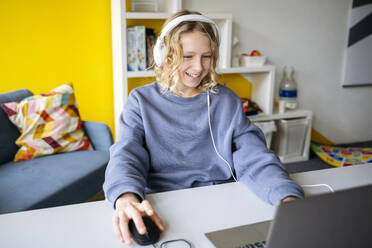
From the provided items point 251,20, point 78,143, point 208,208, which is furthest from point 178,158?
point 251,20

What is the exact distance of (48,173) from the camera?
180cm

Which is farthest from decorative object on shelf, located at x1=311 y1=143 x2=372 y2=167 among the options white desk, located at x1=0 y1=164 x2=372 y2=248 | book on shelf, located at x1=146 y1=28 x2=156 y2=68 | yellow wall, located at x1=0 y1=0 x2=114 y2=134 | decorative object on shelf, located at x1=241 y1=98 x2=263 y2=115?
white desk, located at x1=0 y1=164 x2=372 y2=248

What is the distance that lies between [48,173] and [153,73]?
46.1 inches

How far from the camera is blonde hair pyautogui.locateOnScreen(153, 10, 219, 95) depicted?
111cm

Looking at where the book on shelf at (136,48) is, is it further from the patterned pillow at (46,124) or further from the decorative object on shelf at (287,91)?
the decorative object on shelf at (287,91)

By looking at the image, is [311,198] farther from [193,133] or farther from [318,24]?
[318,24]

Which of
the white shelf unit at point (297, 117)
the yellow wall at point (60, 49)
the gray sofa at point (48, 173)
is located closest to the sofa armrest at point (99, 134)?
the gray sofa at point (48, 173)

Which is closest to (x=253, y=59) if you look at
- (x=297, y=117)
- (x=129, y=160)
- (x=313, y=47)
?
(x=297, y=117)

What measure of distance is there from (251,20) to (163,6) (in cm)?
84

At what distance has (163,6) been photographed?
2842mm

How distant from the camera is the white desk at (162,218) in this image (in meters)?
0.69

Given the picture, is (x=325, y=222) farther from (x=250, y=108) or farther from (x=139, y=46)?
(x=250, y=108)

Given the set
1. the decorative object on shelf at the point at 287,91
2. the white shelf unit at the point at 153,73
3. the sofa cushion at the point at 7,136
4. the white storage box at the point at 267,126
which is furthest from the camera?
the decorative object on shelf at the point at 287,91

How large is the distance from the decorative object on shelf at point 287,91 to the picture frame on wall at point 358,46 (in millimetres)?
758
